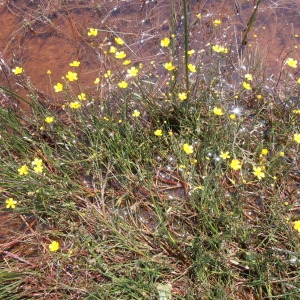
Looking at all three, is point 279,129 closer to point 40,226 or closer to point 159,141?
point 159,141

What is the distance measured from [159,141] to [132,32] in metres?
1.49

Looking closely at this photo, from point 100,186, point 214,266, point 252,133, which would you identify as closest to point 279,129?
point 252,133

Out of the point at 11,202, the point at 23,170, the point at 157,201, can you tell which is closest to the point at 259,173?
the point at 157,201

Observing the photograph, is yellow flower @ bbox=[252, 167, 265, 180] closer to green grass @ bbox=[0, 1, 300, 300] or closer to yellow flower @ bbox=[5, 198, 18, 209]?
green grass @ bbox=[0, 1, 300, 300]

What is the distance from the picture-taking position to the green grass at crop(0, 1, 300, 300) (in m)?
2.20

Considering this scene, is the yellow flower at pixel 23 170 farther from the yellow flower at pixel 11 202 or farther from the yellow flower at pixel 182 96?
the yellow flower at pixel 182 96

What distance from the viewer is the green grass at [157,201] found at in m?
2.20

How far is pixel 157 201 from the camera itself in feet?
8.09

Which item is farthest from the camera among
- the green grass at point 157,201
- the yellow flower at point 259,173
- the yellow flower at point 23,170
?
the yellow flower at point 23,170

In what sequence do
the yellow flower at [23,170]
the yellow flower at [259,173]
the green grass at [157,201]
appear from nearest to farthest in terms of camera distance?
the green grass at [157,201] < the yellow flower at [259,173] < the yellow flower at [23,170]

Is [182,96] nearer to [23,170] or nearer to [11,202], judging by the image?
[23,170]

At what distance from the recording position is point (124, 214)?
2633 mm

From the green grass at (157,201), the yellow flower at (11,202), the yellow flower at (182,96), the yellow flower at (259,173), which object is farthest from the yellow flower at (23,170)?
the yellow flower at (259,173)

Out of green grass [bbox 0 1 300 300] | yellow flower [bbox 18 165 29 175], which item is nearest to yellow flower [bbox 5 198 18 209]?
green grass [bbox 0 1 300 300]
